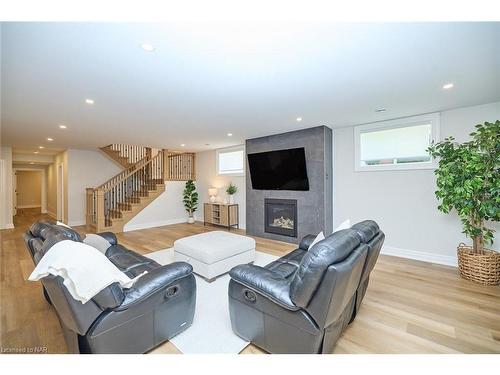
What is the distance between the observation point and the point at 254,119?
3947 millimetres

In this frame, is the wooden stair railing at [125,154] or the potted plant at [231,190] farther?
the wooden stair railing at [125,154]

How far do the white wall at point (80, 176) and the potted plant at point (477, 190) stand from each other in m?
8.85

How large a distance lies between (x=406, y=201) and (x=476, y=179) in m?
1.19

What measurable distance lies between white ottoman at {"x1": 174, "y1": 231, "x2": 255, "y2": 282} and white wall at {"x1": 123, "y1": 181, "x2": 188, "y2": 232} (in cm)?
382

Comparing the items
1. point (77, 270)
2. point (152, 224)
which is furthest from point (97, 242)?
point (152, 224)

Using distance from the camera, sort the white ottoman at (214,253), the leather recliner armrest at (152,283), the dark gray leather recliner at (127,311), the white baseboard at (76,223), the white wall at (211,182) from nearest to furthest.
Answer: the dark gray leather recliner at (127,311) → the leather recliner armrest at (152,283) → the white ottoman at (214,253) → the white wall at (211,182) → the white baseboard at (76,223)

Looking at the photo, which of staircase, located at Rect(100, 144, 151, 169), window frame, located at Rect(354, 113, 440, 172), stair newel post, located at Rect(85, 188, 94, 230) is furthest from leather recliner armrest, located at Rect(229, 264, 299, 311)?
staircase, located at Rect(100, 144, 151, 169)

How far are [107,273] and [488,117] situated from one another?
4953 mm

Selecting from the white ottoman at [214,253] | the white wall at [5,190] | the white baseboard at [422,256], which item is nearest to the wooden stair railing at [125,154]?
the white wall at [5,190]

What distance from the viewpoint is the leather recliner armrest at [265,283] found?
1.54 m

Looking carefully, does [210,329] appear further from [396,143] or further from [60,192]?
[60,192]

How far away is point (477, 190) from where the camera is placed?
2836mm

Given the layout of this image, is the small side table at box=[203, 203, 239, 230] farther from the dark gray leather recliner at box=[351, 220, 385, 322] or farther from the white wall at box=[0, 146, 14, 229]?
the white wall at box=[0, 146, 14, 229]

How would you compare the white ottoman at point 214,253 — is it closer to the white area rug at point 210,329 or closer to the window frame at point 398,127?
the white area rug at point 210,329
